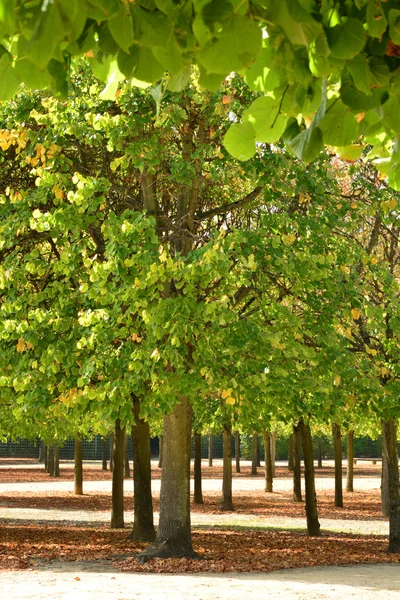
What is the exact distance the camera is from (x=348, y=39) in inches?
97.3

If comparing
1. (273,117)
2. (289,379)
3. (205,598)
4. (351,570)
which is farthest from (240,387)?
(273,117)

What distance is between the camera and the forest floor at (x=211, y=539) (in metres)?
12.2

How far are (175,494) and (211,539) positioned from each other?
420 centimetres

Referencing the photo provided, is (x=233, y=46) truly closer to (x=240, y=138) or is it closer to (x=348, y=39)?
(x=348, y=39)

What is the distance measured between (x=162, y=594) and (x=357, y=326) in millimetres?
8210

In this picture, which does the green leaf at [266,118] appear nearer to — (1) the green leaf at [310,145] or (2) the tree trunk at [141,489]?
(1) the green leaf at [310,145]

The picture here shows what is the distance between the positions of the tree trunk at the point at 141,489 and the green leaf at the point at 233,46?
14.1 metres

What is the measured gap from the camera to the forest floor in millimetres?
12164

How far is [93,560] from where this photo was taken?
44.2 feet

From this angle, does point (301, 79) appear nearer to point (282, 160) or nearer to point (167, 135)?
point (282, 160)

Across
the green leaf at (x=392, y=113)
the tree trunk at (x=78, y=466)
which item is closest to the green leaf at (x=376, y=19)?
the green leaf at (x=392, y=113)

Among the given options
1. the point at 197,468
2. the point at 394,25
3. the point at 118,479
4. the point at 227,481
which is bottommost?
the point at 227,481

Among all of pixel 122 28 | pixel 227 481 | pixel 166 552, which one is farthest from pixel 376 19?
pixel 227 481

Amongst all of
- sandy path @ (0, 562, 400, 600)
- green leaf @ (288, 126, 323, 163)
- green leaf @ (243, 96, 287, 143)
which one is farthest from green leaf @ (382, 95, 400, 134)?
sandy path @ (0, 562, 400, 600)
